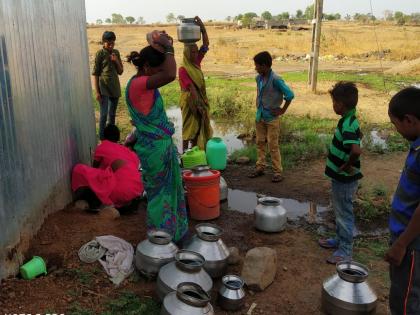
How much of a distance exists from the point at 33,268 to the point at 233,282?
1565mm

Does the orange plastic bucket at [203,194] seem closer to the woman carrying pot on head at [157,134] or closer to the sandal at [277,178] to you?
the woman carrying pot on head at [157,134]

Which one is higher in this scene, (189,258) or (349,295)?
(189,258)

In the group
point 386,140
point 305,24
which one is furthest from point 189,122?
point 305,24

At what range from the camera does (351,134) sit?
3.47m

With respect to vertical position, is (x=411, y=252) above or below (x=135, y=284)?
above

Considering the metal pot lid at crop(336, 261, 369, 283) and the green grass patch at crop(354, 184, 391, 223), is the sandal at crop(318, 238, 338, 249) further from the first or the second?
the metal pot lid at crop(336, 261, 369, 283)

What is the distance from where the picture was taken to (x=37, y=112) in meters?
3.84

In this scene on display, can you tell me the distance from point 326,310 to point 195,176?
199 cm

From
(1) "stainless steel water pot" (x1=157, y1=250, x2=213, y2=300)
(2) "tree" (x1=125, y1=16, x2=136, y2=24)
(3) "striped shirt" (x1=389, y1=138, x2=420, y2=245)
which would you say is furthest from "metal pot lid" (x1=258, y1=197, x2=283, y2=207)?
(2) "tree" (x1=125, y1=16, x2=136, y2=24)

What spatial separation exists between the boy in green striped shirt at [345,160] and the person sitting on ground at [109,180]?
2.19 metres

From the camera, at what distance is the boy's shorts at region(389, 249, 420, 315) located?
7.41ft

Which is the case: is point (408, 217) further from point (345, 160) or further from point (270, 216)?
point (270, 216)

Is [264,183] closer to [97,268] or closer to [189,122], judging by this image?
[189,122]

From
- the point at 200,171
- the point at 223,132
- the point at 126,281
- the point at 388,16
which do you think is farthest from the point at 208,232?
the point at 388,16
